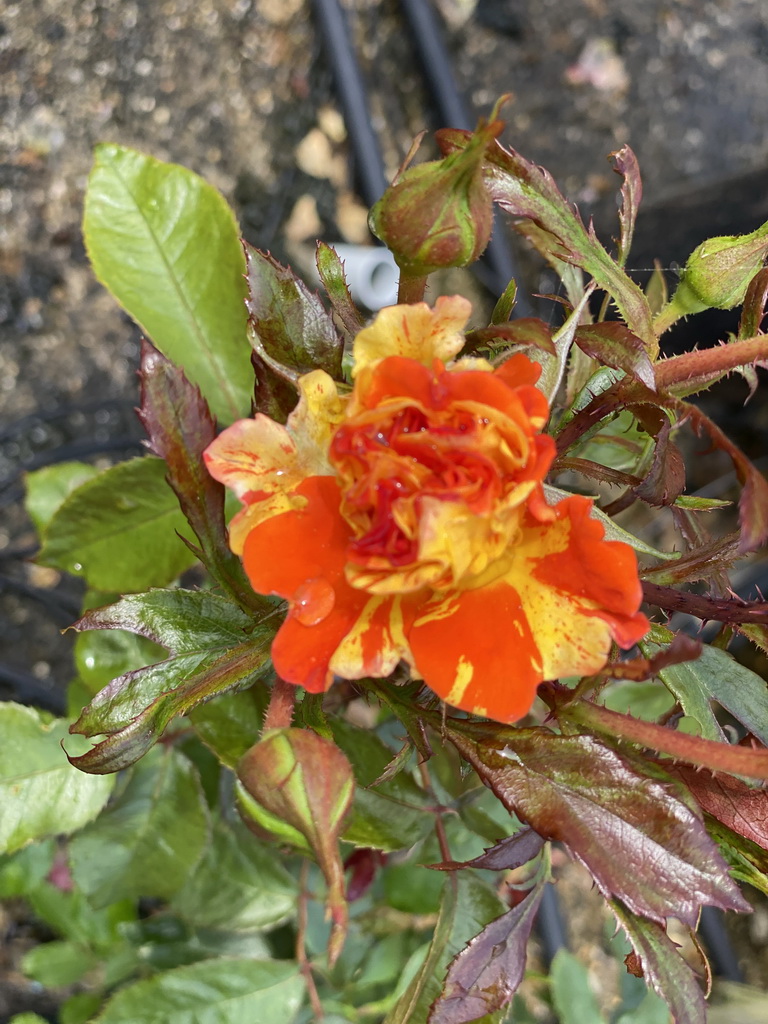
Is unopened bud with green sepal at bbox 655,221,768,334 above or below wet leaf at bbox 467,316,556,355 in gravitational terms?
below

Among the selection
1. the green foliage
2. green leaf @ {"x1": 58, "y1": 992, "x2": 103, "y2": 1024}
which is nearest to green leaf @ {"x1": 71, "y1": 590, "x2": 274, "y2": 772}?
the green foliage

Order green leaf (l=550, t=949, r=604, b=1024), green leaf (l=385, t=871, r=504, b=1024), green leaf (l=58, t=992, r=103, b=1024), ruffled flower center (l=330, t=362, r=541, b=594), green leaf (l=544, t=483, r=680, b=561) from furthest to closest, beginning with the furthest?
green leaf (l=58, t=992, r=103, b=1024)
green leaf (l=550, t=949, r=604, b=1024)
green leaf (l=385, t=871, r=504, b=1024)
green leaf (l=544, t=483, r=680, b=561)
ruffled flower center (l=330, t=362, r=541, b=594)

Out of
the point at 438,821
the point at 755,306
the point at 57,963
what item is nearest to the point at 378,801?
the point at 438,821

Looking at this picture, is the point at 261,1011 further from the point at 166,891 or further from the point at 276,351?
the point at 276,351

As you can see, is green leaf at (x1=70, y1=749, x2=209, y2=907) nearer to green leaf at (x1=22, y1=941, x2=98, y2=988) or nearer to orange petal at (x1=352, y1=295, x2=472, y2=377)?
green leaf at (x1=22, y1=941, x2=98, y2=988)

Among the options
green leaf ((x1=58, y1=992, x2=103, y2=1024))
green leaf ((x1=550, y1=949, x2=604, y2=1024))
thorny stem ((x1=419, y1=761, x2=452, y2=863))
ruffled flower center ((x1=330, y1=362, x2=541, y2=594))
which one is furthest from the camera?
Result: green leaf ((x1=58, y1=992, x2=103, y2=1024))

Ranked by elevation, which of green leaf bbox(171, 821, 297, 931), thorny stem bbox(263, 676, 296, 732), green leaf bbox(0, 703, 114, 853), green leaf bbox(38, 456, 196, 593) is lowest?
green leaf bbox(171, 821, 297, 931)

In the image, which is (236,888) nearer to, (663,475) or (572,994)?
(572,994)

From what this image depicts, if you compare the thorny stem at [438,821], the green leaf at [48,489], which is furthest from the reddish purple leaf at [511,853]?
the green leaf at [48,489]
